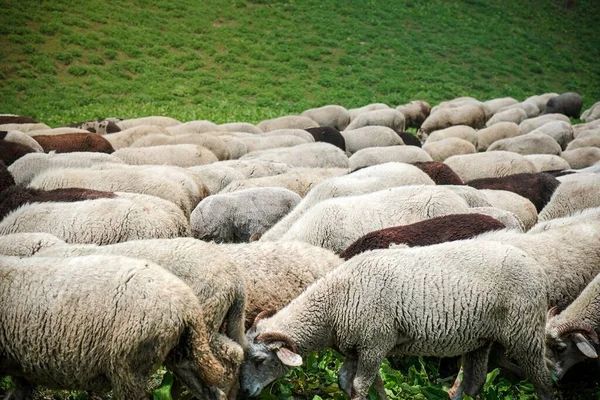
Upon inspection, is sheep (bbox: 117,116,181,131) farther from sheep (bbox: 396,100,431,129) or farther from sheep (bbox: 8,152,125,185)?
sheep (bbox: 396,100,431,129)

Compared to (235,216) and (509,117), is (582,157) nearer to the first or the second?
(509,117)

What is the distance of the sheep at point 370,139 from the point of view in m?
15.9

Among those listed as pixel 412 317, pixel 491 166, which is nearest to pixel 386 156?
pixel 491 166

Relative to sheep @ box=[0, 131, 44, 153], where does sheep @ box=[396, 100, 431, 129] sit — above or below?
below

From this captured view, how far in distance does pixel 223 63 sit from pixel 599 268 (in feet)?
77.0

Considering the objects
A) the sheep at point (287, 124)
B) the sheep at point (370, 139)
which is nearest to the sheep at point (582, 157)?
the sheep at point (370, 139)

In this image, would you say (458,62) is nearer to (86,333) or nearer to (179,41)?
(179,41)

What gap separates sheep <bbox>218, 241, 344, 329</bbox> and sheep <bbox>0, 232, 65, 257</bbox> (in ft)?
5.11

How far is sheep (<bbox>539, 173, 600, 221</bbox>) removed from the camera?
8930 mm

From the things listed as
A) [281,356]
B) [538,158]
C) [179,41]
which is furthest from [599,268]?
[179,41]

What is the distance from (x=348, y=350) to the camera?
5.12 metres

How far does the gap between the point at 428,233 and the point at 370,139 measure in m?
9.98

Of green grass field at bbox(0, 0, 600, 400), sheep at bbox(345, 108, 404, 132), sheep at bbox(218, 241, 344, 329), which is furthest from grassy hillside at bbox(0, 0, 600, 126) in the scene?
sheep at bbox(218, 241, 344, 329)

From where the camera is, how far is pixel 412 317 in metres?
4.98
